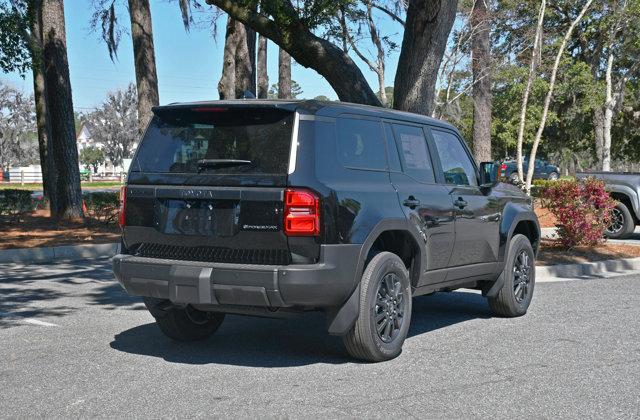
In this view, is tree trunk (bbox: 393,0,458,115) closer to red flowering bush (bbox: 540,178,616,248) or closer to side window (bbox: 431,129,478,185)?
red flowering bush (bbox: 540,178,616,248)

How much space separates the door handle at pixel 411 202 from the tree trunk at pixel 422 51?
6681mm

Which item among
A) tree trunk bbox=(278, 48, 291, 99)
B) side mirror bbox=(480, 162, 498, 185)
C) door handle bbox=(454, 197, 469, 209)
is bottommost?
door handle bbox=(454, 197, 469, 209)

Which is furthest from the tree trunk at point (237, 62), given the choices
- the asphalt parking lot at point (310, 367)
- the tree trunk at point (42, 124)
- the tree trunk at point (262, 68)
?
the asphalt parking lot at point (310, 367)

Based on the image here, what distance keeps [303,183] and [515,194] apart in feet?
12.3

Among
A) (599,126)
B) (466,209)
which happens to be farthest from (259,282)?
(599,126)

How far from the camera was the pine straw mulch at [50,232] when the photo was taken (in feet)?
51.1

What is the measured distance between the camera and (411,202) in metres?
6.80

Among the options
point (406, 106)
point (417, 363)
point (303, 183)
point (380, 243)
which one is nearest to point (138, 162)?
point (303, 183)

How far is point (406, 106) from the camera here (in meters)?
13.5

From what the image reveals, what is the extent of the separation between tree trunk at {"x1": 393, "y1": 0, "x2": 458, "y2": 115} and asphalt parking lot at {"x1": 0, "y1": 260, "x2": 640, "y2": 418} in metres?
4.96

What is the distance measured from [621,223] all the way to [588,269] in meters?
5.64

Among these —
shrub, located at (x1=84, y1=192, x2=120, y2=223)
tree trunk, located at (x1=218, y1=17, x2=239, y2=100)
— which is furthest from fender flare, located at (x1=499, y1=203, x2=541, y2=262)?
tree trunk, located at (x1=218, y1=17, x2=239, y2=100)

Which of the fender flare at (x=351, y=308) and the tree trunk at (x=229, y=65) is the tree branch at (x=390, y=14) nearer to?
the tree trunk at (x=229, y=65)

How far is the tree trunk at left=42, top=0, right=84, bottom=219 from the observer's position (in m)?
19.6
